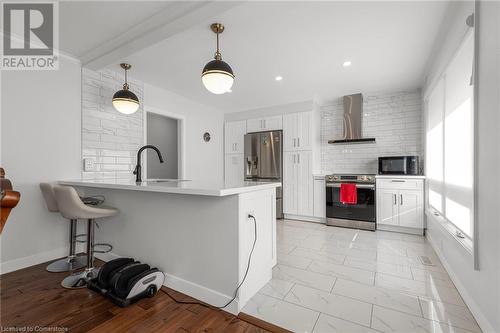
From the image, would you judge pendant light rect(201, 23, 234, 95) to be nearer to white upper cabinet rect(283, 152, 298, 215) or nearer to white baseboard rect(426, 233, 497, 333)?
white baseboard rect(426, 233, 497, 333)

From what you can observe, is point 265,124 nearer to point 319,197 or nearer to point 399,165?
point 319,197

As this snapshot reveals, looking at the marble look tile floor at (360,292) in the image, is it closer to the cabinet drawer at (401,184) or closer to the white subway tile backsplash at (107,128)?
the cabinet drawer at (401,184)

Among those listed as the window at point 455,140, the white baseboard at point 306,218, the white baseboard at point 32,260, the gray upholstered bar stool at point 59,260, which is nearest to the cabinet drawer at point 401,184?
the window at point 455,140

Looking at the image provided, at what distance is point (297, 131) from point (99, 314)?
12.8ft

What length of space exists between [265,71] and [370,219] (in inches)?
113

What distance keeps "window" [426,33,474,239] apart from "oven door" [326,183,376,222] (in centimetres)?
86

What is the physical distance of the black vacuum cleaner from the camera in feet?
5.38

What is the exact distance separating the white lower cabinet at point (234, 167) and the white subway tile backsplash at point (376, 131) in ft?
5.79

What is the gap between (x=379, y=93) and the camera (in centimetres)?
406

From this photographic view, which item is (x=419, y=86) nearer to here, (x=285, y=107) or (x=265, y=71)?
(x=285, y=107)

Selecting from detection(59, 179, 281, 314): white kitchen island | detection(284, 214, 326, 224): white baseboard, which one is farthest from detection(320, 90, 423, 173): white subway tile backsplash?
detection(59, 179, 281, 314): white kitchen island

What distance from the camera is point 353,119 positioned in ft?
13.6

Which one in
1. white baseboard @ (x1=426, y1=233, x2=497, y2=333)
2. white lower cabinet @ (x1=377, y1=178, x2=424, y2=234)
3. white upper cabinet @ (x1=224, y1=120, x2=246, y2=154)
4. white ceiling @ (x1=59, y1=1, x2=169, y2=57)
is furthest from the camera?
white upper cabinet @ (x1=224, y1=120, x2=246, y2=154)

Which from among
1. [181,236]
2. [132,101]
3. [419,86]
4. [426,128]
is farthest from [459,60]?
[132,101]
